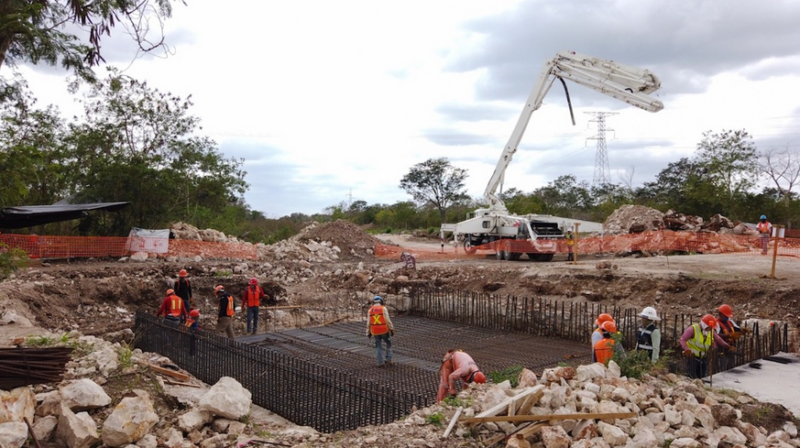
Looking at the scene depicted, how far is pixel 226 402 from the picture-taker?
17.5 ft

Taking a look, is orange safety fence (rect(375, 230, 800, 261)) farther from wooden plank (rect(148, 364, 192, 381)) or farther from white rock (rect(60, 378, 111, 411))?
white rock (rect(60, 378, 111, 411))

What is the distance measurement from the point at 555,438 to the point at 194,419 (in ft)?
10.6

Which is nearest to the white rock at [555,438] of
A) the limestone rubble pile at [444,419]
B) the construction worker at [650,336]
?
the limestone rubble pile at [444,419]

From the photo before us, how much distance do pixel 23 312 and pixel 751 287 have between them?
49.5 feet

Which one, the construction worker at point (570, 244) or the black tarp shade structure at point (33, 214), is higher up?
the black tarp shade structure at point (33, 214)

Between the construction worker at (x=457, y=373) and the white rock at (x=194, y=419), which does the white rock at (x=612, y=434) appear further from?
the white rock at (x=194, y=419)

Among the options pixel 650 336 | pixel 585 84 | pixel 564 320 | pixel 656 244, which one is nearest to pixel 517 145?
pixel 585 84

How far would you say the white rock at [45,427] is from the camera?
459 cm

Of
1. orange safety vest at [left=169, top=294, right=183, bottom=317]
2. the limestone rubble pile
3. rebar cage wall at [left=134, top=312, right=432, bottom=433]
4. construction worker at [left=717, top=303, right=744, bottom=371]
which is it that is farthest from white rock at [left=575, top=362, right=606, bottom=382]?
orange safety vest at [left=169, top=294, right=183, bottom=317]

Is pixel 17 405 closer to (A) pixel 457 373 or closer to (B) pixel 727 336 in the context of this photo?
(A) pixel 457 373

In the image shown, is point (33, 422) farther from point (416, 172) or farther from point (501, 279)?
point (416, 172)

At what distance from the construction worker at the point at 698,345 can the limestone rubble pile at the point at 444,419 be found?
1.43 meters

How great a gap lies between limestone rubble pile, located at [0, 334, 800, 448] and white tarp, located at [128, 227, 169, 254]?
15.8 meters

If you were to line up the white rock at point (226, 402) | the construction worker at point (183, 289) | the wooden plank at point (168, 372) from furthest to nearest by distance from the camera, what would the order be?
the construction worker at point (183, 289)
the wooden plank at point (168, 372)
the white rock at point (226, 402)
